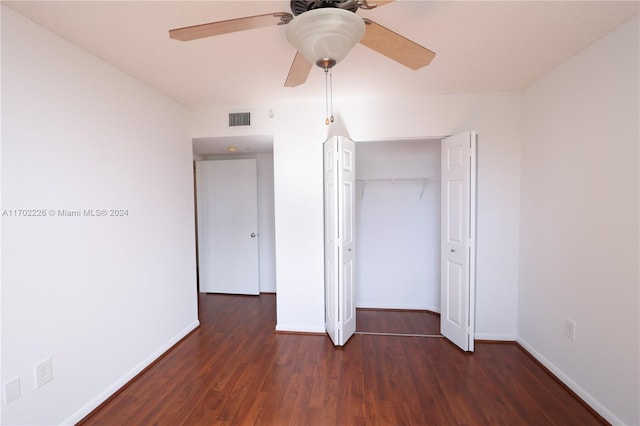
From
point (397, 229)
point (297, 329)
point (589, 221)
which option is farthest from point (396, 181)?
point (297, 329)

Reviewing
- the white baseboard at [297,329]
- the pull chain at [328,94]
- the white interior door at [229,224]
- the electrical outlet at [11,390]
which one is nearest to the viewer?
the electrical outlet at [11,390]

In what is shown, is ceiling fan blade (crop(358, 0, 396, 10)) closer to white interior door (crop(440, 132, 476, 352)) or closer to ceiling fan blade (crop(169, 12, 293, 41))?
ceiling fan blade (crop(169, 12, 293, 41))

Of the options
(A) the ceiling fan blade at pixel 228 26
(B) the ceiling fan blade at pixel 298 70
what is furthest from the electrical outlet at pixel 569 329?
(A) the ceiling fan blade at pixel 228 26

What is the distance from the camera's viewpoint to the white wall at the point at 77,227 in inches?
59.4

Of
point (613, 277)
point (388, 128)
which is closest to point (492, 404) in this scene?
point (613, 277)

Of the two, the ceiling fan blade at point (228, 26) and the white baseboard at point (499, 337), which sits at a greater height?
the ceiling fan blade at point (228, 26)

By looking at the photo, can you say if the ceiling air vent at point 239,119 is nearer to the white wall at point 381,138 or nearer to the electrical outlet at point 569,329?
the white wall at point 381,138

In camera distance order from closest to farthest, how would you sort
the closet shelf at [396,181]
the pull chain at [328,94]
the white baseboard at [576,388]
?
the white baseboard at [576,388], the pull chain at [328,94], the closet shelf at [396,181]

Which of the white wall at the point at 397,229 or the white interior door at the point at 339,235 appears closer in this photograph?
the white interior door at the point at 339,235

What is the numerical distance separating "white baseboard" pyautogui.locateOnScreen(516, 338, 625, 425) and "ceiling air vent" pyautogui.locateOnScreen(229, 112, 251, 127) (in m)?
3.54

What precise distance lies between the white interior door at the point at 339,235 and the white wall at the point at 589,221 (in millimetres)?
1653

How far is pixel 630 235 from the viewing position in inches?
64.6

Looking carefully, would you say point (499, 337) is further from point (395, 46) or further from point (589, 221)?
point (395, 46)

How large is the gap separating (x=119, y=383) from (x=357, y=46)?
9.97ft
